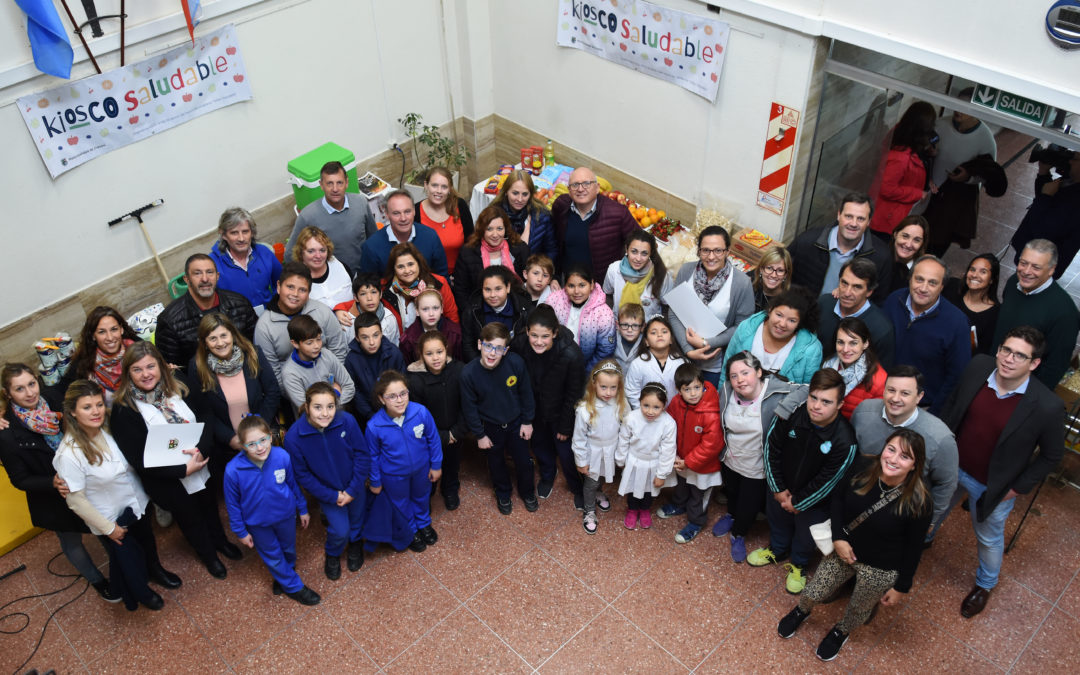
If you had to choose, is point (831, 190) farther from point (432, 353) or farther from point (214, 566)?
point (214, 566)

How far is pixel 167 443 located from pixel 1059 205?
6.16m

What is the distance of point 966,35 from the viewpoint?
15.5 feet

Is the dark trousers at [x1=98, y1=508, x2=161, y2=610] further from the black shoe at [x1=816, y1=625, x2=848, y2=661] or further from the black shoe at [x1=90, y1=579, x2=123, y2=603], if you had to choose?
the black shoe at [x1=816, y1=625, x2=848, y2=661]

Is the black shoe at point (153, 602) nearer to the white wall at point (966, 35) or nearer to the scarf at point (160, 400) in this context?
the scarf at point (160, 400)

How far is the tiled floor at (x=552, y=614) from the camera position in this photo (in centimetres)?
458

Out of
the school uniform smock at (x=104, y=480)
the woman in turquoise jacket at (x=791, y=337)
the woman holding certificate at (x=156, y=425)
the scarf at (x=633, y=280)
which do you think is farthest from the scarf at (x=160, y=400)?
the woman in turquoise jacket at (x=791, y=337)

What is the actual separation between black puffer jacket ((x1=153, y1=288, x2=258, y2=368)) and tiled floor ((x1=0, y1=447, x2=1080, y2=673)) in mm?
1273

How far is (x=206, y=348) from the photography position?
15.0 ft

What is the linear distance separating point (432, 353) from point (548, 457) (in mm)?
1192

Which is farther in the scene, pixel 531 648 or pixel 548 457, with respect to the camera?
pixel 548 457

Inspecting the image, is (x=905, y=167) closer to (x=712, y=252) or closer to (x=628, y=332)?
(x=712, y=252)

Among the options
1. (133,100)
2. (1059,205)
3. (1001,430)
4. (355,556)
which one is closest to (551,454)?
(355,556)

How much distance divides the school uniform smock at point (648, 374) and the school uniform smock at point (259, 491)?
203 centimetres

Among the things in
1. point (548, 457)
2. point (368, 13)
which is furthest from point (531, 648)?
point (368, 13)
